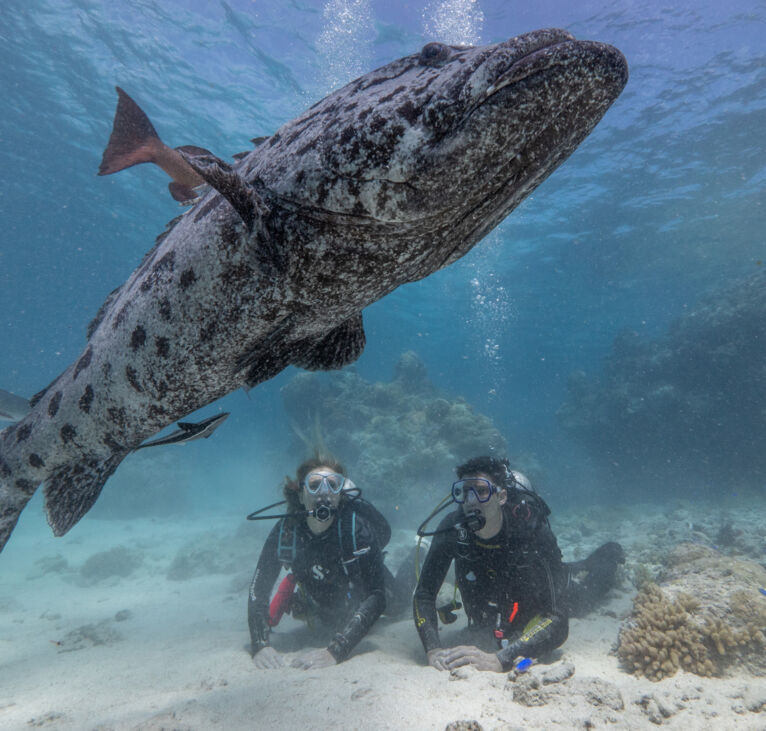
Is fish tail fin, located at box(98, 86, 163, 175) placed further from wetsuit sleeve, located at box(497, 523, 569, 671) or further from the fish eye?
wetsuit sleeve, located at box(497, 523, 569, 671)

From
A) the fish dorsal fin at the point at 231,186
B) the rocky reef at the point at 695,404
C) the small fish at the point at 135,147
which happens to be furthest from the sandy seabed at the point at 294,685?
the rocky reef at the point at 695,404

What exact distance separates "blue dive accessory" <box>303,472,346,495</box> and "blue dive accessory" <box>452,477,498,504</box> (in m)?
1.97

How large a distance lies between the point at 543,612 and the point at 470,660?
3.70ft

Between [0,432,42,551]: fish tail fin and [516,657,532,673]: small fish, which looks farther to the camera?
[516,657,532,673]: small fish

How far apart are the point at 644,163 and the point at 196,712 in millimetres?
26503

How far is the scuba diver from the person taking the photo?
470cm

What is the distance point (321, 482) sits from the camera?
609 cm

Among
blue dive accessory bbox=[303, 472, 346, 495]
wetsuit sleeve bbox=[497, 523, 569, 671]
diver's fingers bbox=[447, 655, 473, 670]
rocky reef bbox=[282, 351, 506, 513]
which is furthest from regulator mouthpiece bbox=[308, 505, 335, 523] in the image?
rocky reef bbox=[282, 351, 506, 513]

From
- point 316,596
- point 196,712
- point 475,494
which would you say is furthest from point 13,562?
point 475,494

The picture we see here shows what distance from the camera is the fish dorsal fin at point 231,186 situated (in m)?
1.40

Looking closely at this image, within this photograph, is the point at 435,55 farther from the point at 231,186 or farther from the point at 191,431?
the point at 191,431

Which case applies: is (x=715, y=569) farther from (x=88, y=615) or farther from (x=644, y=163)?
(x=644, y=163)

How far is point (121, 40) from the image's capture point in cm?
1630

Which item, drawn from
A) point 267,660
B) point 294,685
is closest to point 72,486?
point 294,685
